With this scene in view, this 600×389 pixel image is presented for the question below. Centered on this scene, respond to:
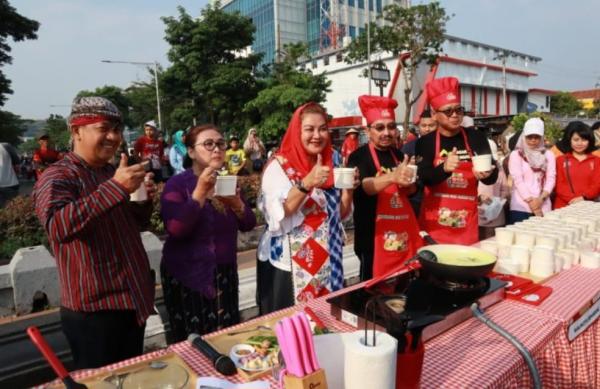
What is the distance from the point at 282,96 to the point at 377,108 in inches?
778

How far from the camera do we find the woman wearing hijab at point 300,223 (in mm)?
2270

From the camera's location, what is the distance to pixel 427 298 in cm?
160

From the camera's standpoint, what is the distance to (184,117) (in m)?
23.8

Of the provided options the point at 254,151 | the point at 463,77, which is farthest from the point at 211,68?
the point at 463,77

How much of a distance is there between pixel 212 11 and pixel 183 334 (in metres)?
24.0

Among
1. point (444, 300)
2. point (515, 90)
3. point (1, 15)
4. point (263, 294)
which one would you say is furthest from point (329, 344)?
point (515, 90)

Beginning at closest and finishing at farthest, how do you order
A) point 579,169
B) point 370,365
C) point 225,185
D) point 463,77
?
1. point 370,365
2. point 225,185
3. point 579,169
4. point 463,77

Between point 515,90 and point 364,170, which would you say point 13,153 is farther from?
point 515,90

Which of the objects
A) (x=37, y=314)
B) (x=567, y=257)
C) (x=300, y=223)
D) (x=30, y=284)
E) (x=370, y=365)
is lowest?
(x=37, y=314)

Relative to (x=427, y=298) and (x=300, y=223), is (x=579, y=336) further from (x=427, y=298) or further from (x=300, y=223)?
(x=300, y=223)

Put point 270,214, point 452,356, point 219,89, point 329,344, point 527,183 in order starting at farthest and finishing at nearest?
1. point 219,89
2. point 527,183
3. point 270,214
4. point 452,356
5. point 329,344

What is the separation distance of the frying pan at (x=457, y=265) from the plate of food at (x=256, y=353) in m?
0.73

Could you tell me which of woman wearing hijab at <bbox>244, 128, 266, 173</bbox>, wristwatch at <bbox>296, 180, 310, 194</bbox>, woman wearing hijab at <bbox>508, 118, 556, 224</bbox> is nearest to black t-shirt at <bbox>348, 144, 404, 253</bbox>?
wristwatch at <bbox>296, 180, 310, 194</bbox>

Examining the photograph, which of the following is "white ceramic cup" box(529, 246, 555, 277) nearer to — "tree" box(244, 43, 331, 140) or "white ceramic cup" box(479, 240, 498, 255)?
"white ceramic cup" box(479, 240, 498, 255)
